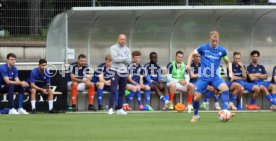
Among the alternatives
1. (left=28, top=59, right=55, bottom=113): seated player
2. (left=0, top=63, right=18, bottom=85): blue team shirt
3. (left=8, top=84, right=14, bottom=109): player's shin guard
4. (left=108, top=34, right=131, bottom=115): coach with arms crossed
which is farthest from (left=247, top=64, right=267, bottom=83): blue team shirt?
(left=8, top=84, right=14, bottom=109): player's shin guard

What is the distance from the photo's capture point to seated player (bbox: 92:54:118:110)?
899 inches

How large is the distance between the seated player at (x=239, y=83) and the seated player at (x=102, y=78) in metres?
3.75

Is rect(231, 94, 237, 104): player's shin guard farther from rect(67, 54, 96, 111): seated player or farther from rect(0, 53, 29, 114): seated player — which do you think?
rect(0, 53, 29, 114): seated player

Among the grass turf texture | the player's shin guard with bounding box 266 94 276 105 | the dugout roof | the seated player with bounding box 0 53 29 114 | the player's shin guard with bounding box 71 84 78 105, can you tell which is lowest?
the grass turf texture

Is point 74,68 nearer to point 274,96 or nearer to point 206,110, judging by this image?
point 206,110

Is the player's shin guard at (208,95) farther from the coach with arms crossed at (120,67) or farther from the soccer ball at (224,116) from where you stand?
the soccer ball at (224,116)

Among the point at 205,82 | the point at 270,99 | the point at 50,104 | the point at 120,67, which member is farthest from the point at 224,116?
the point at 270,99

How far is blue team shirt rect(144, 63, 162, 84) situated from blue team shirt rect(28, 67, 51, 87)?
128 inches

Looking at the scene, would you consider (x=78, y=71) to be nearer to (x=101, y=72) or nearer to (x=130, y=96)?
(x=101, y=72)

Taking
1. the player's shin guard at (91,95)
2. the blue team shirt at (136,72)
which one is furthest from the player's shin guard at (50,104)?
the blue team shirt at (136,72)

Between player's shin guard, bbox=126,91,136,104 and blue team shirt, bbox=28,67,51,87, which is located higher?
blue team shirt, bbox=28,67,51,87

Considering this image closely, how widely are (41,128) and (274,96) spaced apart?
10.9 m

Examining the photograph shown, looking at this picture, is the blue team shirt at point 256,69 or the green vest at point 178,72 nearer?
the green vest at point 178,72

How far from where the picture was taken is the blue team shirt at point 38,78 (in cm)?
2183
